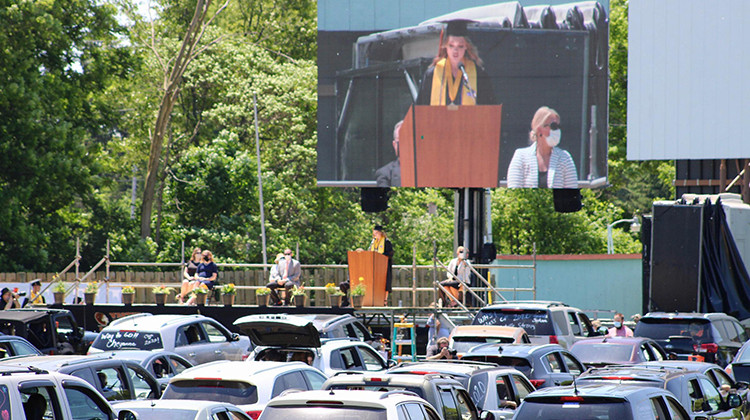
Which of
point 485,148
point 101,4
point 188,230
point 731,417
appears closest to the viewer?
point 731,417

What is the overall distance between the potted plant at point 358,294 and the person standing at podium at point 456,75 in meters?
5.88

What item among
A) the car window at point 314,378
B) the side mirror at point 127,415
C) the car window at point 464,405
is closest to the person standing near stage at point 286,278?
the car window at point 314,378

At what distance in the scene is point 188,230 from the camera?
44.0 meters

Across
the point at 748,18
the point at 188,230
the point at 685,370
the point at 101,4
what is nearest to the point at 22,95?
the point at 101,4

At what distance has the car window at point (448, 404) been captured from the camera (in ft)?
34.5

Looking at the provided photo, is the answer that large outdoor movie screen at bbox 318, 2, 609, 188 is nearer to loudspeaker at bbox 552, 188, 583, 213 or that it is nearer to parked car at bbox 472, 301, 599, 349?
loudspeaker at bbox 552, 188, 583, 213

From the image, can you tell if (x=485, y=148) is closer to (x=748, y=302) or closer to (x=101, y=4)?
(x=748, y=302)

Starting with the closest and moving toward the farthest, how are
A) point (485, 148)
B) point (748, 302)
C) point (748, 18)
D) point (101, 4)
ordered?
point (748, 302)
point (485, 148)
point (748, 18)
point (101, 4)

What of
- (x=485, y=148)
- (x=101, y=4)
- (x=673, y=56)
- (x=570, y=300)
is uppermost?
(x=101, y=4)

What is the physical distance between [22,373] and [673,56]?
26556 mm

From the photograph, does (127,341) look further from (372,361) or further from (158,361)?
(372,361)

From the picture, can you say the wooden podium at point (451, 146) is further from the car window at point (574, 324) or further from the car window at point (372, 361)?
the car window at point (372, 361)

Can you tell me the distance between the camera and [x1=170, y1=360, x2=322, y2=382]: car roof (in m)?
11.5

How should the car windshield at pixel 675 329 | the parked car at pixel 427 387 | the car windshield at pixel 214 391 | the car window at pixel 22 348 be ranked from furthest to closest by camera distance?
the car windshield at pixel 675 329, the car window at pixel 22 348, the car windshield at pixel 214 391, the parked car at pixel 427 387
